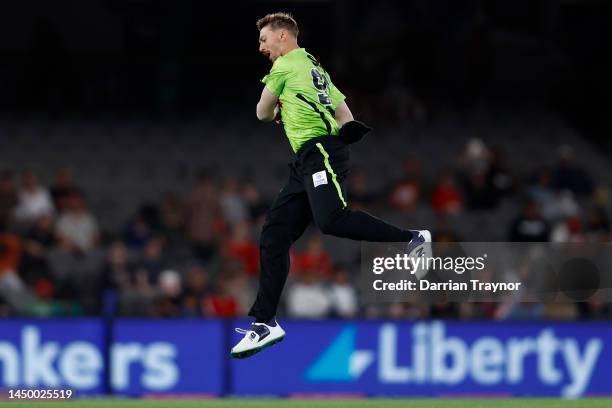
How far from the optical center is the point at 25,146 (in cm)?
2036

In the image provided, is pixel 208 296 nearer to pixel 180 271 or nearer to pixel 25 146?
pixel 180 271

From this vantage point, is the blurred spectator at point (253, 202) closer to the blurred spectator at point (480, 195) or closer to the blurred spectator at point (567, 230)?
the blurred spectator at point (480, 195)

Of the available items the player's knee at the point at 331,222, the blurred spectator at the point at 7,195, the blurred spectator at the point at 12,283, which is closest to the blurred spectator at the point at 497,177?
the blurred spectator at the point at 7,195

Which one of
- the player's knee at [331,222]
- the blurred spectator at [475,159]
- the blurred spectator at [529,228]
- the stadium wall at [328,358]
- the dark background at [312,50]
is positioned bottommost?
the stadium wall at [328,358]

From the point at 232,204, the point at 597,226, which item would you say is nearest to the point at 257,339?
the point at 232,204

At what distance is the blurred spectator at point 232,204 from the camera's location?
17594 millimetres

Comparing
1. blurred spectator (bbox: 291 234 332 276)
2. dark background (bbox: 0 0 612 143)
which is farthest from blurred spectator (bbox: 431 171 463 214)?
dark background (bbox: 0 0 612 143)

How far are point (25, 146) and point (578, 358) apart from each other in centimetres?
965

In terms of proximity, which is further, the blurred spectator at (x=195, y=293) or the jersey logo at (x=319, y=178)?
the blurred spectator at (x=195, y=293)

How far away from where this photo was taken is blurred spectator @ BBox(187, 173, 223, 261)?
56.7ft

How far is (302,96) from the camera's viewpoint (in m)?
9.30

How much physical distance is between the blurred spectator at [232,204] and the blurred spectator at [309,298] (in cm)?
214

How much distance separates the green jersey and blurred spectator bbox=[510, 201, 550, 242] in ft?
24.8

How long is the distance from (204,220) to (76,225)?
1.68 m
